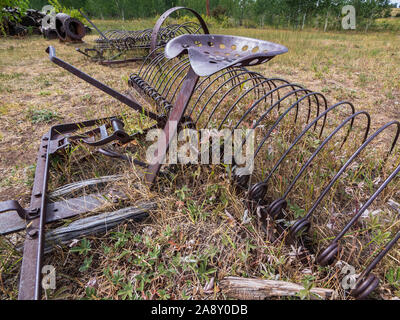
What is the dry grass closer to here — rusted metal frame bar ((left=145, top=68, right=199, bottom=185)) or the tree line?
rusted metal frame bar ((left=145, top=68, right=199, bottom=185))

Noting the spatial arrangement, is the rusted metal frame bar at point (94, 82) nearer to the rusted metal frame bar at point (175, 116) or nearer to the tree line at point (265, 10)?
the rusted metal frame bar at point (175, 116)

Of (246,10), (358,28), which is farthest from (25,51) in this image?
(358,28)

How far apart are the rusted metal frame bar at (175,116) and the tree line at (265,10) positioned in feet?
78.1

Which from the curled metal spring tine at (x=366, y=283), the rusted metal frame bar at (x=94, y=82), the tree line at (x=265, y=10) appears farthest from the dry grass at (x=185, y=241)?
the tree line at (x=265, y=10)

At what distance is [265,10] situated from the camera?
26.3 m

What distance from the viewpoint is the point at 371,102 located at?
3754mm

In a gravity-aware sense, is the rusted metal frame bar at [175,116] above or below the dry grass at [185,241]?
above

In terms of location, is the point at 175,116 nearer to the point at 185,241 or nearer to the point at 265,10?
the point at 185,241

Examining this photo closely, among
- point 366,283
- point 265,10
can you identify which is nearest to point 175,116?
point 366,283

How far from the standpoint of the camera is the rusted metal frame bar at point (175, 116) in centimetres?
156

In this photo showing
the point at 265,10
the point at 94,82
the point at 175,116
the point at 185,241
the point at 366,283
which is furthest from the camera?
the point at 265,10

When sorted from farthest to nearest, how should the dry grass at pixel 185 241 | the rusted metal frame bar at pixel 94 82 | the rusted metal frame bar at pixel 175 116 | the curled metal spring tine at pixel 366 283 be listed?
the rusted metal frame bar at pixel 94 82
the rusted metal frame bar at pixel 175 116
the dry grass at pixel 185 241
the curled metal spring tine at pixel 366 283

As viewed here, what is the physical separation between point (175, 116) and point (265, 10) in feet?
102
